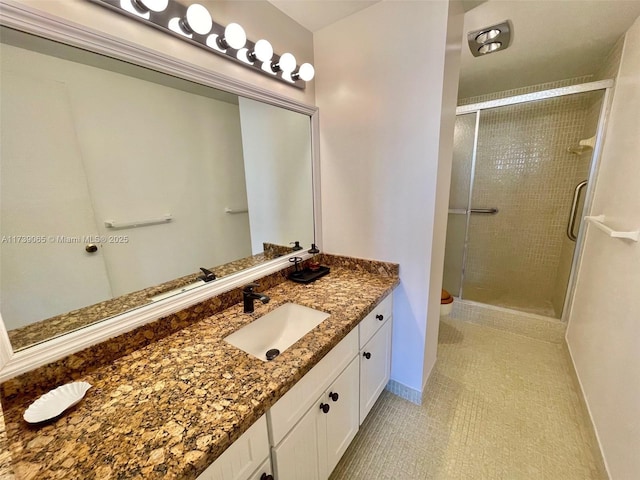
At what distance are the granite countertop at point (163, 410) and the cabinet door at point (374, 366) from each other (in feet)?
1.17

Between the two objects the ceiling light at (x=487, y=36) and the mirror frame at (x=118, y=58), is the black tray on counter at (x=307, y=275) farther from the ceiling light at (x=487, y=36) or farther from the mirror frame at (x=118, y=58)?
the ceiling light at (x=487, y=36)

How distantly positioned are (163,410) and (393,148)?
4.70 ft

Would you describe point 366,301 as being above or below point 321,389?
above

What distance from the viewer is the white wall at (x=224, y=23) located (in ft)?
2.43

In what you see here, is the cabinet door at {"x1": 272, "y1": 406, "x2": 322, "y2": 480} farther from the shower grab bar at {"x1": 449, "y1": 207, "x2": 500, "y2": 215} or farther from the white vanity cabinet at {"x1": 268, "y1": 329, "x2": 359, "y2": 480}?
the shower grab bar at {"x1": 449, "y1": 207, "x2": 500, "y2": 215}

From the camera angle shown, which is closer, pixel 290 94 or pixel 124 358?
pixel 124 358

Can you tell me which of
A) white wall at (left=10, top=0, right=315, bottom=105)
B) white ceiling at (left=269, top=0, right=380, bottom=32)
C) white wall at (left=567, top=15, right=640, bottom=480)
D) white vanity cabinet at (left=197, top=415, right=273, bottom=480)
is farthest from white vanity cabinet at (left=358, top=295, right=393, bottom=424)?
white ceiling at (left=269, top=0, right=380, bottom=32)

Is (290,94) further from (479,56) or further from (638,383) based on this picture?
(638,383)

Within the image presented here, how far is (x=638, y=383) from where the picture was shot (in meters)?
0.98

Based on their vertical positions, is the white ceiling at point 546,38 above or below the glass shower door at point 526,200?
above

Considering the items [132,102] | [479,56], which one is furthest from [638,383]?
[132,102]

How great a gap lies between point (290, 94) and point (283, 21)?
346mm

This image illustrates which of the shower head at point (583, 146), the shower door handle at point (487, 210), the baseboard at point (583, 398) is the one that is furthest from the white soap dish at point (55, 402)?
the shower door handle at point (487, 210)

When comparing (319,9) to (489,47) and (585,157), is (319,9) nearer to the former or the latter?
(489,47)
